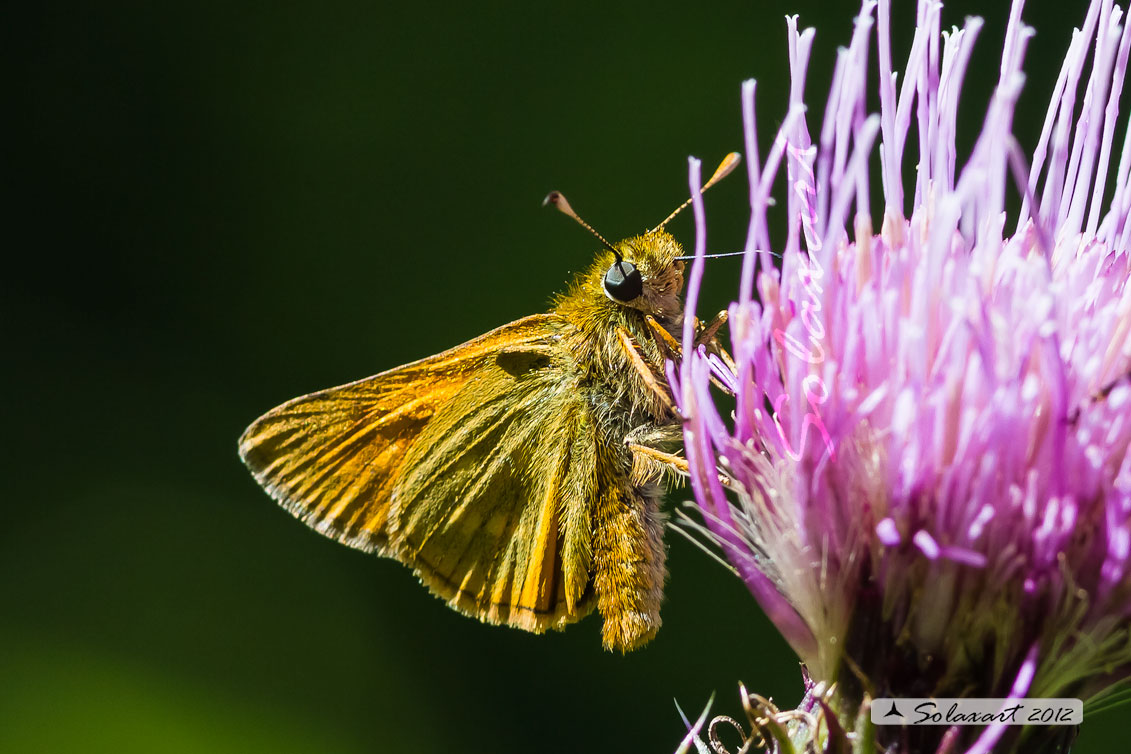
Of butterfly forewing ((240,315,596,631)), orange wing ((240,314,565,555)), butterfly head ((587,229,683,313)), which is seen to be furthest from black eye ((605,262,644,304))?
orange wing ((240,314,565,555))

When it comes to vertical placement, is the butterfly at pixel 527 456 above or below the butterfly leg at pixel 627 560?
above

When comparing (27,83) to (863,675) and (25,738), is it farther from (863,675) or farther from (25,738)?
(863,675)

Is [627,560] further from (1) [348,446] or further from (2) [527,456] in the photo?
(1) [348,446]

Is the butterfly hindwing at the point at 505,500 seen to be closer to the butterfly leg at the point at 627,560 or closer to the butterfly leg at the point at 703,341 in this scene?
the butterfly leg at the point at 627,560

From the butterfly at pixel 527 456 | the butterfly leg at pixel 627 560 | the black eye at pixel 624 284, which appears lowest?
the butterfly leg at pixel 627 560

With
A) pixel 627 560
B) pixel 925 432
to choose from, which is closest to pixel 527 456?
pixel 627 560

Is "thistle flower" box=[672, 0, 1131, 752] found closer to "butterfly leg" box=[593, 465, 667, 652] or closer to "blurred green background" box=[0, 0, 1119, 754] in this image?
"butterfly leg" box=[593, 465, 667, 652]

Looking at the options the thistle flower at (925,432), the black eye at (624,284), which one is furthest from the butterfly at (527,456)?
the thistle flower at (925,432)
